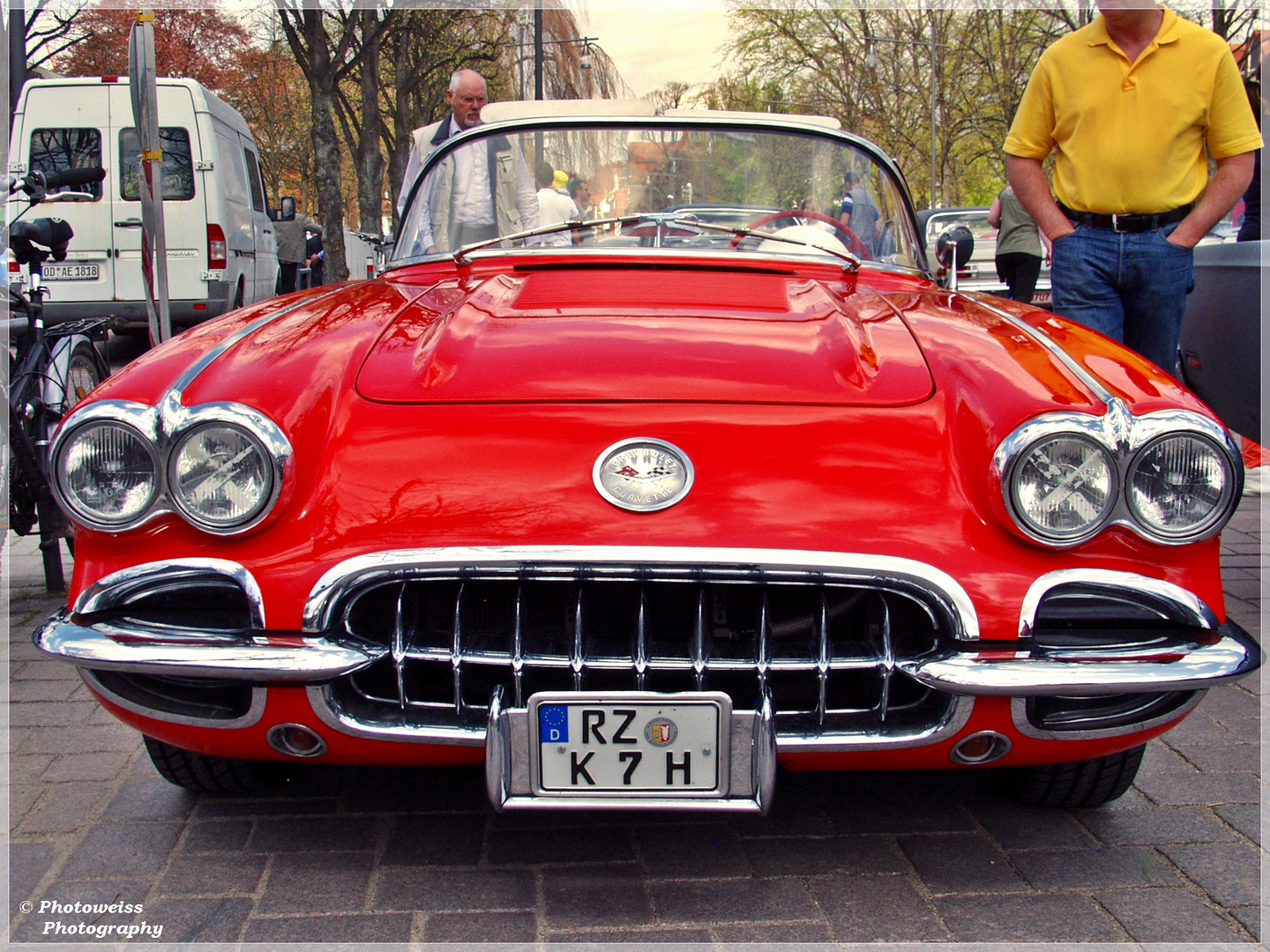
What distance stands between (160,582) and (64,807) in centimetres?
83

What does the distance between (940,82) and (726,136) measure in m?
32.7

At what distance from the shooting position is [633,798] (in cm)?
186

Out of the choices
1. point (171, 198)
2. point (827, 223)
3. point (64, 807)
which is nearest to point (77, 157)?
point (171, 198)

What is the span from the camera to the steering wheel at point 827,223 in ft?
10.8

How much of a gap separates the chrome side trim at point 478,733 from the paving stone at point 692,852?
1.27 ft

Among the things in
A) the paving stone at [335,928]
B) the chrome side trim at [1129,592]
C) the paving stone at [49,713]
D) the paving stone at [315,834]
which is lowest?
the paving stone at [49,713]

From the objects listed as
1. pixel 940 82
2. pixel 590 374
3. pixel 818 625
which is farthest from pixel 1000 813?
pixel 940 82

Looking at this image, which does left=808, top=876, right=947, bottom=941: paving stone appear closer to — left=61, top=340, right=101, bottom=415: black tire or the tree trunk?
left=61, top=340, right=101, bottom=415: black tire

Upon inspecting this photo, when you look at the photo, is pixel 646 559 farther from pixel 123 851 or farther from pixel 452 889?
pixel 123 851

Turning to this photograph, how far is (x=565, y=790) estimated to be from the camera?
187 centimetres

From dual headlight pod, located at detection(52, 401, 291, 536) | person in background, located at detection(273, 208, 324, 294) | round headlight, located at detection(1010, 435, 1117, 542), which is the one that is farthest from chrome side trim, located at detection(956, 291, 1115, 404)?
person in background, located at detection(273, 208, 324, 294)

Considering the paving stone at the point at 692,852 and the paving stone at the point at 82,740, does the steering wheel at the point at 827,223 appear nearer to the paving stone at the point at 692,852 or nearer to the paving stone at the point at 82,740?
the paving stone at the point at 692,852

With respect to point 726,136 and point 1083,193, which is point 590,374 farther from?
A: point 1083,193

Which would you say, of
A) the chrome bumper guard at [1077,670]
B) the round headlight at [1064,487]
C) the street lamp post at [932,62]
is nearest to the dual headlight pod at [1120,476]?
the round headlight at [1064,487]
